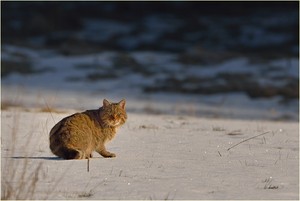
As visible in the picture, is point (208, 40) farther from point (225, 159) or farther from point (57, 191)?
point (57, 191)

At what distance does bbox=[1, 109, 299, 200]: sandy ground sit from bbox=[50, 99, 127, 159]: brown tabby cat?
0.42 feet

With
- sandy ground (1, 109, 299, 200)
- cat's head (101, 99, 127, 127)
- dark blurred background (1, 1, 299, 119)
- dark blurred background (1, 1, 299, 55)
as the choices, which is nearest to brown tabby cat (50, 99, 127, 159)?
cat's head (101, 99, 127, 127)

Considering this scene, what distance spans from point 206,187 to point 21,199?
5.09 feet

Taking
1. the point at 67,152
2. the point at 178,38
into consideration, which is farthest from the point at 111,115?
the point at 178,38

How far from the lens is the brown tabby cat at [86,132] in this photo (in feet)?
24.3

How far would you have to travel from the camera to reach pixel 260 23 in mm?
31688

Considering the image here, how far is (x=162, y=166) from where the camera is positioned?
7.23 metres

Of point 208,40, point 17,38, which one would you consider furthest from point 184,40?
point 17,38

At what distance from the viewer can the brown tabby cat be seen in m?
7.41

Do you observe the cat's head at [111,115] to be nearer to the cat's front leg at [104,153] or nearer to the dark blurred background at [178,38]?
the cat's front leg at [104,153]

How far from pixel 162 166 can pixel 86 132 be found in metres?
0.86

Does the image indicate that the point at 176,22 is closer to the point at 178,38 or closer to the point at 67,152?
the point at 178,38

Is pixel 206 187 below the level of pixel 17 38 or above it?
above

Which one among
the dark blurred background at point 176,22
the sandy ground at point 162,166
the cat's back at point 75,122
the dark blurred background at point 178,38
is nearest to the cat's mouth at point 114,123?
the cat's back at point 75,122
